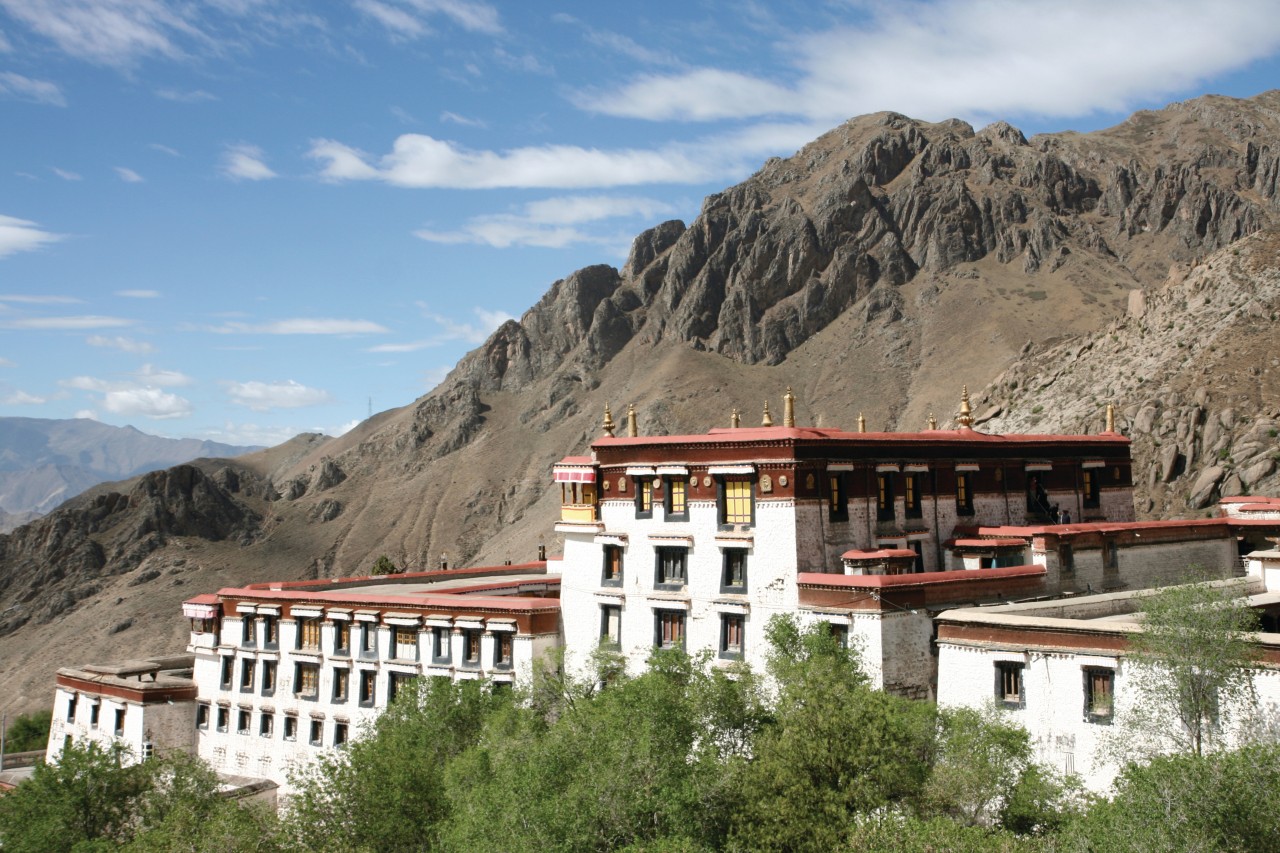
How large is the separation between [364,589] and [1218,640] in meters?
40.0

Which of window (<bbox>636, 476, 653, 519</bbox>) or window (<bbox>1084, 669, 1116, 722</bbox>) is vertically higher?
window (<bbox>636, 476, 653, 519</bbox>)

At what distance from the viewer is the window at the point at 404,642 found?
4706cm

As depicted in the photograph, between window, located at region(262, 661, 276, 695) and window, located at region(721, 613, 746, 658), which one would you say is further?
window, located at region(262, 661, 276, 695)

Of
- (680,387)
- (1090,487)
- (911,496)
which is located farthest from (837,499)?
(680,387)

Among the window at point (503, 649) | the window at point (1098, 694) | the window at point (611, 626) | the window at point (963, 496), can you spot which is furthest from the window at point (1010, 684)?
the window at point (503, 649)

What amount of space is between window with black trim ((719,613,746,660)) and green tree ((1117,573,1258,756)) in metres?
13.5

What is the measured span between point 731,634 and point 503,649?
9.87m

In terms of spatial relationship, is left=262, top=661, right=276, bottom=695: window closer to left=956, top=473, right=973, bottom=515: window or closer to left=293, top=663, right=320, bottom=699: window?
left=293, top=663, right=320, bottom=699: window

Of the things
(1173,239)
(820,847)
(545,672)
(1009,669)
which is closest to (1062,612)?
(1009,669)

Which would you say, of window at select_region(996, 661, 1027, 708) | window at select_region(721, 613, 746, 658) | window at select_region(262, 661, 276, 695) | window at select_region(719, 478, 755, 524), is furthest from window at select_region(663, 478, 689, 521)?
window at select_region(262, 661, 276, 695)

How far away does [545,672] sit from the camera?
1672 inches

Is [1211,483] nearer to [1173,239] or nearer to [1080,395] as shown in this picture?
[1080,395]

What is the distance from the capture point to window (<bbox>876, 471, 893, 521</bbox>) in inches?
1641

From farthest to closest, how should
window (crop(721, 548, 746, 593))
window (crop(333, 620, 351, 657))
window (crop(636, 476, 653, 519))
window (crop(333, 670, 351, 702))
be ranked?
window (crop(333, 620, 351, 657)) → window (crop(333, 670, 351, 702)) → window (crop(636, 476, 653, 519)) → window (crop(721, 548, 746, 593))
